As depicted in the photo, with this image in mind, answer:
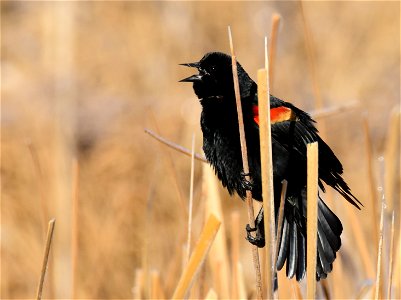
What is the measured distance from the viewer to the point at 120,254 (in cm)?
439

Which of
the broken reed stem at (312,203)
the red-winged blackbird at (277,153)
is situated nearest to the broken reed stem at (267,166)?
the broken reed stem at (312,203)

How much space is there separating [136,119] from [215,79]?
121 inches

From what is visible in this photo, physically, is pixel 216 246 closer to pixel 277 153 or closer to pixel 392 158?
pixel 277 153

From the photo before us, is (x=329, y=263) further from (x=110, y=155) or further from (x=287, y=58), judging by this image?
(x=287, y=58)

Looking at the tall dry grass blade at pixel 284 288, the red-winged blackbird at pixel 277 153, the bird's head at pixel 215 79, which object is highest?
the bird's head at pixel 215 79

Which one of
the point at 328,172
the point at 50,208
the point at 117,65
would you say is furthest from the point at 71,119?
the point at 328,172

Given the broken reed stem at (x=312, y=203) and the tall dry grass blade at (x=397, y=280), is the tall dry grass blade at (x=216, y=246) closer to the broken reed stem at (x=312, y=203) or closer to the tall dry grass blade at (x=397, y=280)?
the tall dry grass blade at (x=397, y=280)

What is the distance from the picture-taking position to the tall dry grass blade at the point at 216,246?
2080 mm

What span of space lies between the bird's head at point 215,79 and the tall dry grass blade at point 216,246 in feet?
0.95

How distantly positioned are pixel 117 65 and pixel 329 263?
14.5 feet

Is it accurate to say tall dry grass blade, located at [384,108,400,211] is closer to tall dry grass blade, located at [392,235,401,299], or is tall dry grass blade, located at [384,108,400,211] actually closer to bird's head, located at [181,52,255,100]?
tall dry grass blade, located at [392,235,401,299]

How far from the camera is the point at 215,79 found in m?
2.05

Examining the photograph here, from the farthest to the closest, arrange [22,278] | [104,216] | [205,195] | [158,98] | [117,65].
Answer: [117,65]
[158,98]
[104,216]
[22,278]
[205,195]

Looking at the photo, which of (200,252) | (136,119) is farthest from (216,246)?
(136,119)
